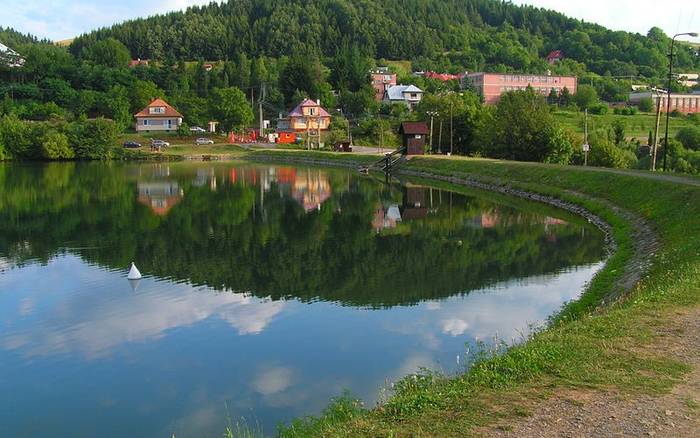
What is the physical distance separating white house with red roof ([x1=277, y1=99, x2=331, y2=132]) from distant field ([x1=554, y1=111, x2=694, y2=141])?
124 ft

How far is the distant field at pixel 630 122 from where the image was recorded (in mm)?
96562

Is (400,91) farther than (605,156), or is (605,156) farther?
(400,91)

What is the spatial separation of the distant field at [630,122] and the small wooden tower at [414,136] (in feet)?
107

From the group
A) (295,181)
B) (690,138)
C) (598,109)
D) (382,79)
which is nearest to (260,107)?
(382,79)

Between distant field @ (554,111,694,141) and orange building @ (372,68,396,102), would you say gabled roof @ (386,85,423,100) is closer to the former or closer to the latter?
orange building @ (372,68,396,102)

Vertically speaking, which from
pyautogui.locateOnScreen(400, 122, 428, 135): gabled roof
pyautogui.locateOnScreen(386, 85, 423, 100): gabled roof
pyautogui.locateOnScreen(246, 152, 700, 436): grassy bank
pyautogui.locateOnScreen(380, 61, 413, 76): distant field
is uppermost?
pyautogui.locateOnScreen(380, 61, 413, 76): distant field

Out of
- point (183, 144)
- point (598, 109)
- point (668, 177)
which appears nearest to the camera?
point (668, 177)

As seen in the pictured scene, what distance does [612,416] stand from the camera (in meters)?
7.82

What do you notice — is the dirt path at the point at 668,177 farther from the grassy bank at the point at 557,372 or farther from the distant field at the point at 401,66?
the distant field at the point at 401,66

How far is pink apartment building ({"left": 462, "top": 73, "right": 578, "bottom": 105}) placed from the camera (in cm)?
14750

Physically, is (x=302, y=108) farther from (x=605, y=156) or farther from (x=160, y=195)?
(x=160, y=195)

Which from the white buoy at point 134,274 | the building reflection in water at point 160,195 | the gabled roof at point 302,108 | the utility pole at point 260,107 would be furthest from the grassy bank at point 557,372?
the utility pole at point 260,107

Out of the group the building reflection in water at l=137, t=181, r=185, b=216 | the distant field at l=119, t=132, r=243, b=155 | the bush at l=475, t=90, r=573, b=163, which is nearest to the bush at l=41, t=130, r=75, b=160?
the distant field at l=119, t=132, r=243, b=155

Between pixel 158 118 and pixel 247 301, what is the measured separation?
9383cm
